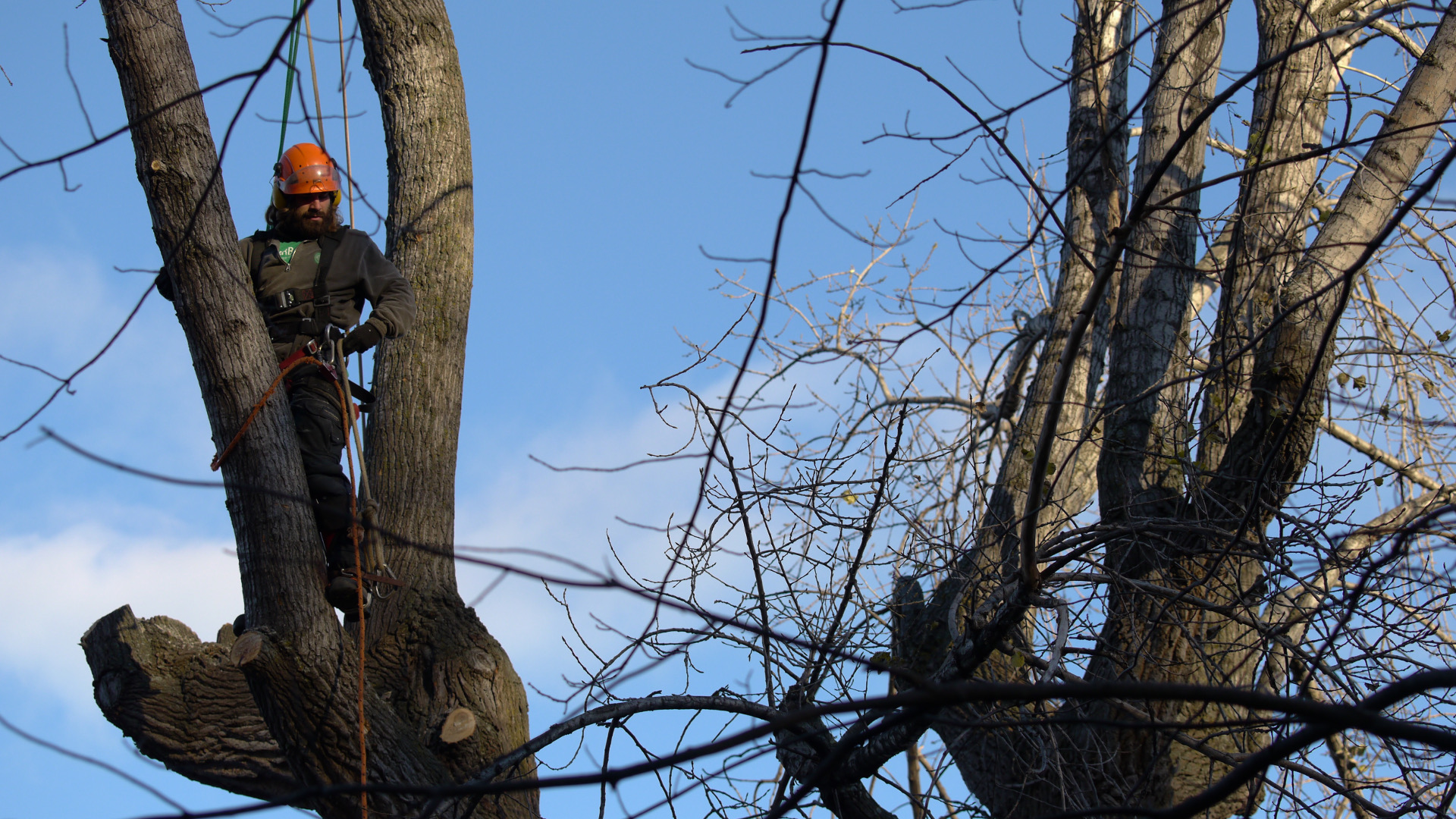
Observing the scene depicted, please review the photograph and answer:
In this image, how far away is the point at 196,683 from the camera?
316 cm

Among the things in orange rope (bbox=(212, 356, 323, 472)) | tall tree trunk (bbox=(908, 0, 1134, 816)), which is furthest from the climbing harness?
tall tree trunk (bbox=(908, 0, 1134, 816))

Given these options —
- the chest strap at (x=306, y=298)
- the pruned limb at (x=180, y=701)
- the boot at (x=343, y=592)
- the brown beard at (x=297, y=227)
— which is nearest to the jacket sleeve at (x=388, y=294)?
the chest strap at (x=306, y=298)

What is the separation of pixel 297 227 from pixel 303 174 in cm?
19

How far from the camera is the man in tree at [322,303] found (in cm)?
331

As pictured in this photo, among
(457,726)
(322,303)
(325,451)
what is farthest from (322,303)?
(457,726)

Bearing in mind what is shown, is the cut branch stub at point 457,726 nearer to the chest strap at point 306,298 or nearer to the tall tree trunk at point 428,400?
the tall tree trunk at point 428,400

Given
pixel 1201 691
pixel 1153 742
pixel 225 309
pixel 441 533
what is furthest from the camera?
pixel 1153 742

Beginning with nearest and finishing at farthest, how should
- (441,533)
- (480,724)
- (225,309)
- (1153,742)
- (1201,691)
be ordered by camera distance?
(1201,691), (225,309), (480,724), (441,533), (1153,742)

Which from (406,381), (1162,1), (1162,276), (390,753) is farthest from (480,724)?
(1162,1)

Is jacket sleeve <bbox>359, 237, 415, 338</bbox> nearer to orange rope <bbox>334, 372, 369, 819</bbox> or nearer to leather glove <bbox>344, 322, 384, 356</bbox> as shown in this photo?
leather glove <bbox>344, 322, 384, 356</bbox>

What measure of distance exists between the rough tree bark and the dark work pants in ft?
0.48

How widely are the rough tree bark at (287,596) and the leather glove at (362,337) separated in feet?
0.49

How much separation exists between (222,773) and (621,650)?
47.6 inches

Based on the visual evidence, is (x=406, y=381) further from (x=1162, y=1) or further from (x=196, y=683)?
(x=1162, y=1)
